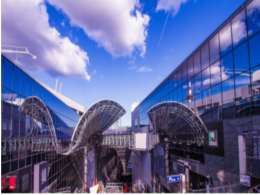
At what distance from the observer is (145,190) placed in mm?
34719

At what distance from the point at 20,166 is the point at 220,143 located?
16.6m

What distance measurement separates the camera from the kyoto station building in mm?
10984

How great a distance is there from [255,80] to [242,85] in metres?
1.17

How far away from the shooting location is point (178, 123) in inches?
909

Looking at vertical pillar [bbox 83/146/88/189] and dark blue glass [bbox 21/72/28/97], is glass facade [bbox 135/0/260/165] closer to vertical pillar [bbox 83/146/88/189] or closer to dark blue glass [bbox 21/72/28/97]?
dark blue glass [bbox 21/72/28/97]

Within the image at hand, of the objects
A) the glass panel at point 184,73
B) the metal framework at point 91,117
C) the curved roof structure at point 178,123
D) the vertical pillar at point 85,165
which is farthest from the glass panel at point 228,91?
the vertical pillar at point 85,165

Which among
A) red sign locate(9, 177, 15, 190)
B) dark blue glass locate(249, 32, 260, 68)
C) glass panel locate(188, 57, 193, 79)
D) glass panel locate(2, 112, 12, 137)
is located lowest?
red sign locate(9, 177, 15, 190)

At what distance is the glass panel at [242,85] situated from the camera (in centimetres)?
1180

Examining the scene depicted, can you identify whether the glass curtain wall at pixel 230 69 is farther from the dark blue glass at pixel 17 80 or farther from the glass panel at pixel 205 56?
the dark blue glass at pixel 17 80

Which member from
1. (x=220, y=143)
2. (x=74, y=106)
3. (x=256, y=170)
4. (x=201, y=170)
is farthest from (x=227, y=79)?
(x=74, y=106)

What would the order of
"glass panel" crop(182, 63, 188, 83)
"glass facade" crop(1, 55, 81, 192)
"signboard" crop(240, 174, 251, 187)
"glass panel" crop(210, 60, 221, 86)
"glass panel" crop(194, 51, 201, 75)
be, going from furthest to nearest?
"glass panel" crop(182, 63, 188, 83) < "glass panel" crop(194, 51, 201, 75) < "glass panel" crop(210, 60, 221, 86) < "glass facade" crop(1, 55, 81, 192) < "signboard" crop(240, 174, 251, 187)

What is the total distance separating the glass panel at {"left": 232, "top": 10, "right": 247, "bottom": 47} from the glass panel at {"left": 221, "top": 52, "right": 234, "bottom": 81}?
3.79 feet

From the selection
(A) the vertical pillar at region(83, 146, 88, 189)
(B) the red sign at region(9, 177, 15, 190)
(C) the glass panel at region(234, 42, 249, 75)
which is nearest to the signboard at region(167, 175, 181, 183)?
(C) the glass panel at region(234, 42, 249, 75)

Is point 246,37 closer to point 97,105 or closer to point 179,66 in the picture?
point 179,66
